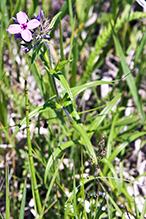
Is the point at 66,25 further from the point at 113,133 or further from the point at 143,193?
the point at 143,193

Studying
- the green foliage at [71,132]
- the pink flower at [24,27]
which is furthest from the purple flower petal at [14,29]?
the green foliage at [71,132]

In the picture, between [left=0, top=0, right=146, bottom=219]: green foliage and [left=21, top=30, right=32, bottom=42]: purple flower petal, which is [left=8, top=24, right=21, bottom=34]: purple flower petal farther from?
[left=0, top=0, right=146, bottom=219]: green foliage

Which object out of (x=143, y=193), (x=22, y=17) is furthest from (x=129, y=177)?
(x=22, y=17)

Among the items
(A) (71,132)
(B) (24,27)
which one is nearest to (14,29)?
(B) (24,27)

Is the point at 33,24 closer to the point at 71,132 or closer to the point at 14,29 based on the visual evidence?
the point at 14,29

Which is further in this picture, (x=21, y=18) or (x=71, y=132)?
(x=71, y=132)

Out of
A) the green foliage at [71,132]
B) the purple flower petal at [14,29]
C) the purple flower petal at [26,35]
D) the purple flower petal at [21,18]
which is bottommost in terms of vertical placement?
the green foliage at [71,132]

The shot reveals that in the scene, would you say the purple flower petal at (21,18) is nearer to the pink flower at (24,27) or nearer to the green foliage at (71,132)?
the pink flower at (24,27)
